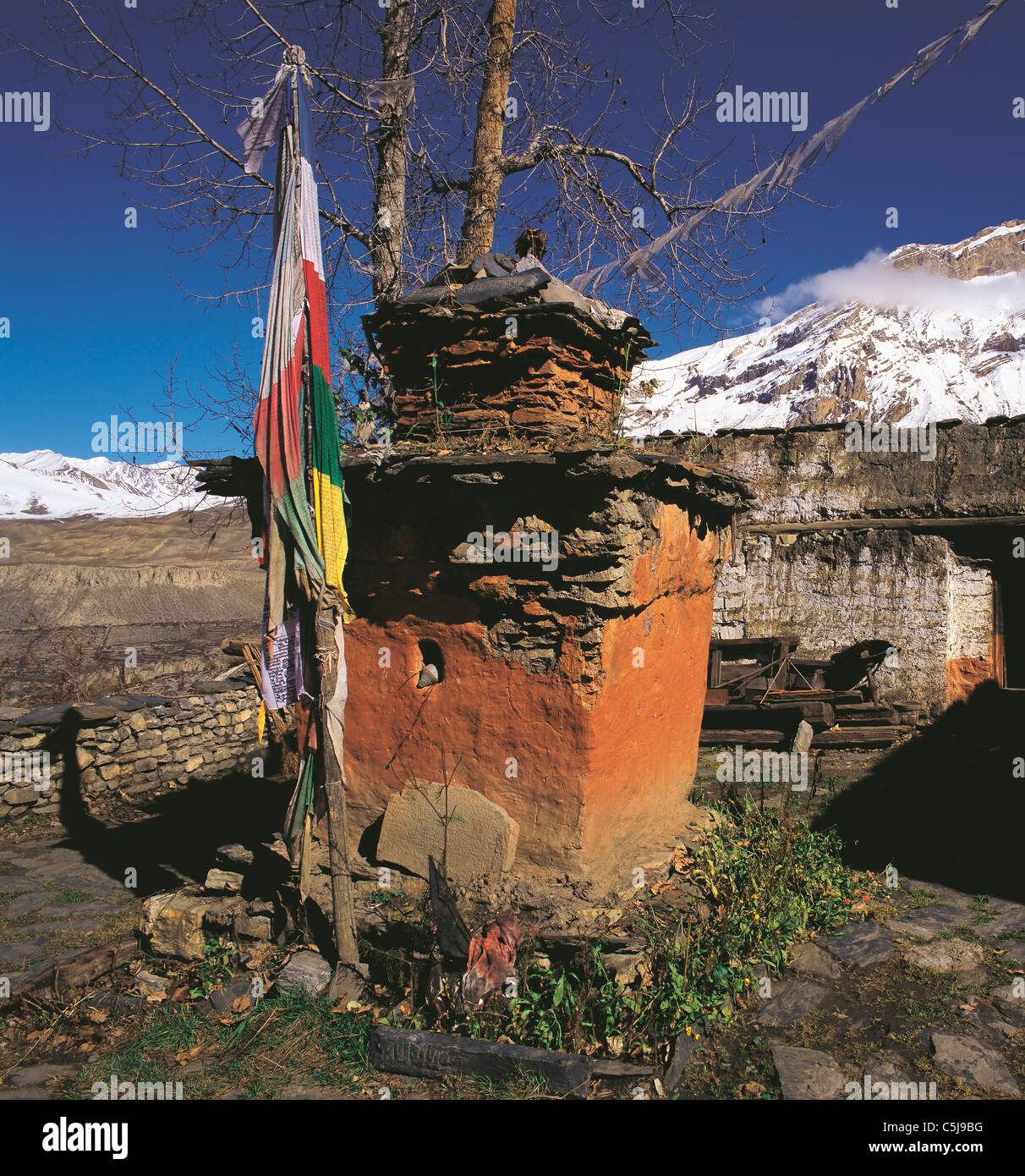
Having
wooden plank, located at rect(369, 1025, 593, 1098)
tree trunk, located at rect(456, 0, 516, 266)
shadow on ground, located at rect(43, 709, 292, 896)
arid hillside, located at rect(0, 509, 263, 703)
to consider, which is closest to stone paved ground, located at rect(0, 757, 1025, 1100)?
wooden plank, located at rect(369, 1025, 593, 1098)

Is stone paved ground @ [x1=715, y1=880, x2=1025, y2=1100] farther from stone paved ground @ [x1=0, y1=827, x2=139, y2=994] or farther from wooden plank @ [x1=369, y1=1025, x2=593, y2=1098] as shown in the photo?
stone paved ground @ [x1=0, y1=827, x2=139, y2=994]

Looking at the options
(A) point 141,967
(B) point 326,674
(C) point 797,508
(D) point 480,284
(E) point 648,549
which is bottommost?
(A) point 141,967

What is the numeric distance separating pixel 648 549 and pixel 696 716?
7.35 ft

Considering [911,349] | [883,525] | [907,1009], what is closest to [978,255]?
[911,349]

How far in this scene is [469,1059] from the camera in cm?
372

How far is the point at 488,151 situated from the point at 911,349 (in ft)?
505

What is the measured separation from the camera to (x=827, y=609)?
11172 mm

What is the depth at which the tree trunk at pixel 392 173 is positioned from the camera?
835 cm

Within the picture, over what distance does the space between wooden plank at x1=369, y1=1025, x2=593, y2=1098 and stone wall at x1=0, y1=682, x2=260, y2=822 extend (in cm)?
628

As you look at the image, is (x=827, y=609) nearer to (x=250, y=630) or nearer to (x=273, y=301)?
(x=273, y=301)

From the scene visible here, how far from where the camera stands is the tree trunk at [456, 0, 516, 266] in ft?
27.7

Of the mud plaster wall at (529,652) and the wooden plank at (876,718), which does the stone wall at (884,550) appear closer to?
the wooden plank at (876,718)

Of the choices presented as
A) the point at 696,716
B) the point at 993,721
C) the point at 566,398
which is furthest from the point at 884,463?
the point at 566,398

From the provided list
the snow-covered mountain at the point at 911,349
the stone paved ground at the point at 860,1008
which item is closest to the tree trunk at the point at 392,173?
the stone paved ground at the point at 860,1008
